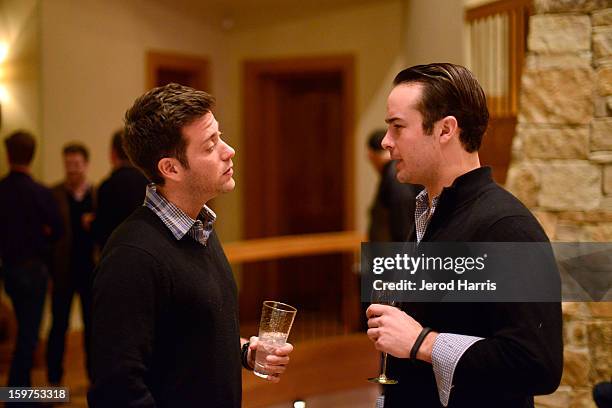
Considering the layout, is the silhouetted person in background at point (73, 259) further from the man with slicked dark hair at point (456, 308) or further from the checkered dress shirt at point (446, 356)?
the checkered dress shirt at point (446, 356)

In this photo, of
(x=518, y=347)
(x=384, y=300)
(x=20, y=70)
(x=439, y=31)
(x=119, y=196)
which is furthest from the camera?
(x=20, y=70)

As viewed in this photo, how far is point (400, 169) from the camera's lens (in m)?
1.76

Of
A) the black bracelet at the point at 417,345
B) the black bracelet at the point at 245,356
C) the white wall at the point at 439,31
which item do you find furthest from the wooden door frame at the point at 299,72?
the black bracelet at the point at 417,345

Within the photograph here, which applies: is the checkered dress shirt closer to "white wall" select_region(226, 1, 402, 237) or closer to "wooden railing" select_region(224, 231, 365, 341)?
"wooden railing" select_region(224, 231, 365, 341)

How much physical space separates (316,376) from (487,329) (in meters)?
3.59

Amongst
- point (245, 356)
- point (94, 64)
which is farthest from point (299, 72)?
point (245, 356)

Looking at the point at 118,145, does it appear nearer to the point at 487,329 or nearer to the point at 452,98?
the point at 452,98

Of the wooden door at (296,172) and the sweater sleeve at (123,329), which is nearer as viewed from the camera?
the sweater sleeve at (123,329)

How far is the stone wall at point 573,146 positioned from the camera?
2.65 metres

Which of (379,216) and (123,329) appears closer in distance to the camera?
(123,329)

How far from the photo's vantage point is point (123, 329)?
1605 millimetres

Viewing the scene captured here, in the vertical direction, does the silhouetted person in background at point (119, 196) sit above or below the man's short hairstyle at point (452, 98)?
below

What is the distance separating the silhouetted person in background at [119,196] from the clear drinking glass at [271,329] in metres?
2.10

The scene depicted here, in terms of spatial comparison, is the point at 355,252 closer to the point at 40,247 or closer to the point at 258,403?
the point at 258,403
